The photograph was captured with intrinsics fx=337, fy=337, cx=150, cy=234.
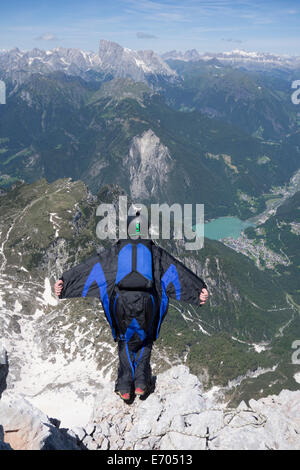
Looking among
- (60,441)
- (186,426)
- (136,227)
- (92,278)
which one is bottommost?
(186,426)

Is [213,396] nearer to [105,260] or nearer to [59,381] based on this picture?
[59,381]

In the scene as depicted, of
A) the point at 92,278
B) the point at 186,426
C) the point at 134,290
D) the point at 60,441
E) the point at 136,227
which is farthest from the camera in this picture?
the point at 186,426

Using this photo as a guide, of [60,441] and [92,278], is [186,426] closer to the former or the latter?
[60,441]

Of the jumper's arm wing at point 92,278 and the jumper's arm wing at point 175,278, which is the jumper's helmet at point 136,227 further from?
the jumper's arm wing at point 92,278

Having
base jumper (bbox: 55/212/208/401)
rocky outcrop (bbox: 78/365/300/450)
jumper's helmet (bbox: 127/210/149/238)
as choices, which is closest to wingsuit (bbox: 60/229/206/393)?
base jumper (bbox: 55/212/208/401)

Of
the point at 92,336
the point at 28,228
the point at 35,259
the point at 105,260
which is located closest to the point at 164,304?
the point at 105,260

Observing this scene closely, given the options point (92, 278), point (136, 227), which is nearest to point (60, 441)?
point (92, 278)

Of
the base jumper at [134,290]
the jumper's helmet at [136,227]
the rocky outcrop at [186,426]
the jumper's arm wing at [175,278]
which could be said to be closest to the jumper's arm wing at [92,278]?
the base jumper at [134,290]

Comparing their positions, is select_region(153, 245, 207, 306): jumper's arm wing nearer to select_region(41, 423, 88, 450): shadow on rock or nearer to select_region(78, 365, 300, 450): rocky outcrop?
select_region(78, 365, 300, 450): rocky outcrop
